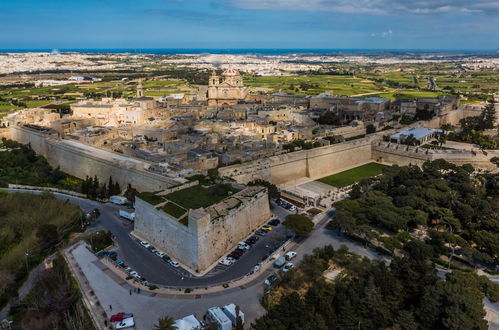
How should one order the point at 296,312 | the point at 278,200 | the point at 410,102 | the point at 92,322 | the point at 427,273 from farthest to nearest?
the point at 410,102
the point at 278,200
the point at 427,273
the point at 92,322
the point at 296,312

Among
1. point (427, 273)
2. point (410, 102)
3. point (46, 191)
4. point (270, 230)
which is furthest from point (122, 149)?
point (410, 102)

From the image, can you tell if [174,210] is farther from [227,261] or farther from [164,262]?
[227,261]

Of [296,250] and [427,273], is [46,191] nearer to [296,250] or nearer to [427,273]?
[296,250]

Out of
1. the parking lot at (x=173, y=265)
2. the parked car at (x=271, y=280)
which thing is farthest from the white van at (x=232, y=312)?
the parking lot at (x=173, y=265)

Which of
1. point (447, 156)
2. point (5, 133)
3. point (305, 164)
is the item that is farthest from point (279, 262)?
point (5, 133)

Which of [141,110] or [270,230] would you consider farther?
[141,110]

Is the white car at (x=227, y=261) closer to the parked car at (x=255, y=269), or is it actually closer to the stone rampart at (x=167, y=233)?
the parked car at (x=255, y=269)
